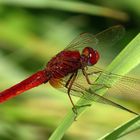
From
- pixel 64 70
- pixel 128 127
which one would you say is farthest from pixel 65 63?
pixel 128 127

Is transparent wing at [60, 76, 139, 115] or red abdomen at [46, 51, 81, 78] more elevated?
red abdomen at [46, 51, 81, 78]

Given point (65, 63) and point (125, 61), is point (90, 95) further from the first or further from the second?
point (65, 63)

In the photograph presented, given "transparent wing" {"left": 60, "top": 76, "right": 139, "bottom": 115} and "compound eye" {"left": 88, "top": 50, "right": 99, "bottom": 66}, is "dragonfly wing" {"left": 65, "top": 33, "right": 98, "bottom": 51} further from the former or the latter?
Result: "transparent wing" {"left": 60, "top": 76, "right": 139, "bottom": 115}

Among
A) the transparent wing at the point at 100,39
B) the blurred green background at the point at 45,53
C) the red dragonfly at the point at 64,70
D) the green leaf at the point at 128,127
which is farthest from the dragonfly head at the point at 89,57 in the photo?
the green leaf at the point at 128,127

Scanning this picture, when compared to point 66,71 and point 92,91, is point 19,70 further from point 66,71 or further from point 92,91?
point 92,91

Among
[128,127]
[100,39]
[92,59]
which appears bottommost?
[128,127]

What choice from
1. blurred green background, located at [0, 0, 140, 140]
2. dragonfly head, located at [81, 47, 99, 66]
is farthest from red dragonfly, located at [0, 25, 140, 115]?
blurred green background, located at [0, 0, 140, 140]
